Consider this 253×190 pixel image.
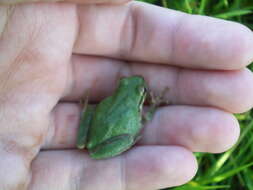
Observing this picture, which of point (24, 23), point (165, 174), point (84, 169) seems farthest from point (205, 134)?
point (24, 23)

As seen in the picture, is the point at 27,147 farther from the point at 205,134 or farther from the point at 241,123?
the point at 241,123

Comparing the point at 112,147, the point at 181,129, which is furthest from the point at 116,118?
the point at 181,129

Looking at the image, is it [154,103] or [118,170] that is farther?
[154,103]

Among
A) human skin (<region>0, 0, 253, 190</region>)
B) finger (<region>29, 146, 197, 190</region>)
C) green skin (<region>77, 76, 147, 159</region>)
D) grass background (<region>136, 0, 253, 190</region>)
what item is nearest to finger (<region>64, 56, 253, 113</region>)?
human skin (<region>0, 0, 253, 190</region>)

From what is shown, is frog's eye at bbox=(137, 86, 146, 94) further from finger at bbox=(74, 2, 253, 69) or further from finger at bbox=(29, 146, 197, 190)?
finger at bbox=(29, 146, 197, 190)

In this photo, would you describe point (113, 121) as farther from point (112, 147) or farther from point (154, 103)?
point (154, 103)
